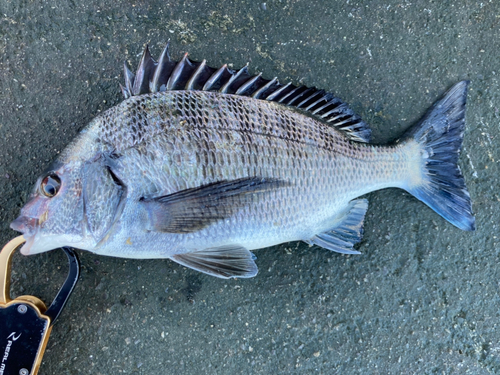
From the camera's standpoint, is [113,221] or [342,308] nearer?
[113,221]

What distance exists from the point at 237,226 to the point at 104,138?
762mm

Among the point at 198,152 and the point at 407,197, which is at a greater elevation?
the point at 198,152

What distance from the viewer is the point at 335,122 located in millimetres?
1911

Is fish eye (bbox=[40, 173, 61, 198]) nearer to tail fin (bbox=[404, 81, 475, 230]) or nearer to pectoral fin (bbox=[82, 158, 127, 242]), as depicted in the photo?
pectoral fin (bbox=[82, 158, 127, 242])

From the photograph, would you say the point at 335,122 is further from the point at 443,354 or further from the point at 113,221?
the point at 443,354

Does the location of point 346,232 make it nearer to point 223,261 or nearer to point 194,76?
point 223,261

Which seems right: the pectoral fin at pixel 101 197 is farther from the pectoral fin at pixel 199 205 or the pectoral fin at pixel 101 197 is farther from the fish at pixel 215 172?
the pectoral fin at pixel 199 205

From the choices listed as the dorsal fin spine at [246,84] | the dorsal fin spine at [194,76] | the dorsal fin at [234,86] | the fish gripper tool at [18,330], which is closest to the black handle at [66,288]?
the fish gripper tool at [18,330]

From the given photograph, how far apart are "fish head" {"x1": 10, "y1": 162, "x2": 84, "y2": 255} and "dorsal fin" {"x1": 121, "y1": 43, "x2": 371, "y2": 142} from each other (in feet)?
1.76

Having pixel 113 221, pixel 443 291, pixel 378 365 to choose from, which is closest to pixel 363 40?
pixel 443 291

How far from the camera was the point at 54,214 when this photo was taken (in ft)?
5.00

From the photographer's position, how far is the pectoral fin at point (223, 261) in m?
1.67

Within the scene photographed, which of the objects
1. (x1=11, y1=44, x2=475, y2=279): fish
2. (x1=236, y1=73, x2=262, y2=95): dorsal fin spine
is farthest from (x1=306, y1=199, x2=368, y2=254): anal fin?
(x1=236, y1=73, x2=262, y2=95): dorsal fin spine

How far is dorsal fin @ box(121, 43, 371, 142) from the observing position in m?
1.69
